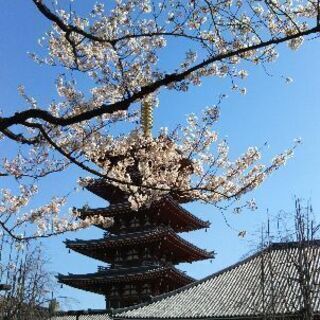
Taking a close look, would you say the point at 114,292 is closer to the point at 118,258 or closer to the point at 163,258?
the point at 118,258

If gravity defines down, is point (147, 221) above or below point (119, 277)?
above

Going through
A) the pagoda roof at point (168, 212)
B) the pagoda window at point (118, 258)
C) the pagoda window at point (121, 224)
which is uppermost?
the pagoda roof at point (168, 212)

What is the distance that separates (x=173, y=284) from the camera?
32.2m

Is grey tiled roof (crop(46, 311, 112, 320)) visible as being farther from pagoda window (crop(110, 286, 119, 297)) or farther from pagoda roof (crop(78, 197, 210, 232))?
pagoda roof (crop(78, 197, 210, 232))

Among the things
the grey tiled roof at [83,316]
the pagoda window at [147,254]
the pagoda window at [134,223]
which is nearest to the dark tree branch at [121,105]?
the grey tiled roof at [83,316]

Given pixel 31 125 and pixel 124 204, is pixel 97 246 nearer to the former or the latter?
pixel 124 204

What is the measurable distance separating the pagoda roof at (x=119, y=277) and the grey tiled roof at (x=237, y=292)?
502 centimetres

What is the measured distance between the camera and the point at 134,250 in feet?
106

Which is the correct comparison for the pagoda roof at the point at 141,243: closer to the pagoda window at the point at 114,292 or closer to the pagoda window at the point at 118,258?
the pagoda window at the point at 118,258

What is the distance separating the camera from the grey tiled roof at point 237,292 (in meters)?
21.1

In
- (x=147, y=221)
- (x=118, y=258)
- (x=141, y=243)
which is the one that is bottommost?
(x=118, y=258)

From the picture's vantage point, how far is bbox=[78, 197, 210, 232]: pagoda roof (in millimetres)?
31672

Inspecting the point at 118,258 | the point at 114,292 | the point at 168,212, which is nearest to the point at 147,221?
the point at 168,212

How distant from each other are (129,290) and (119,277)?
4.60ft
